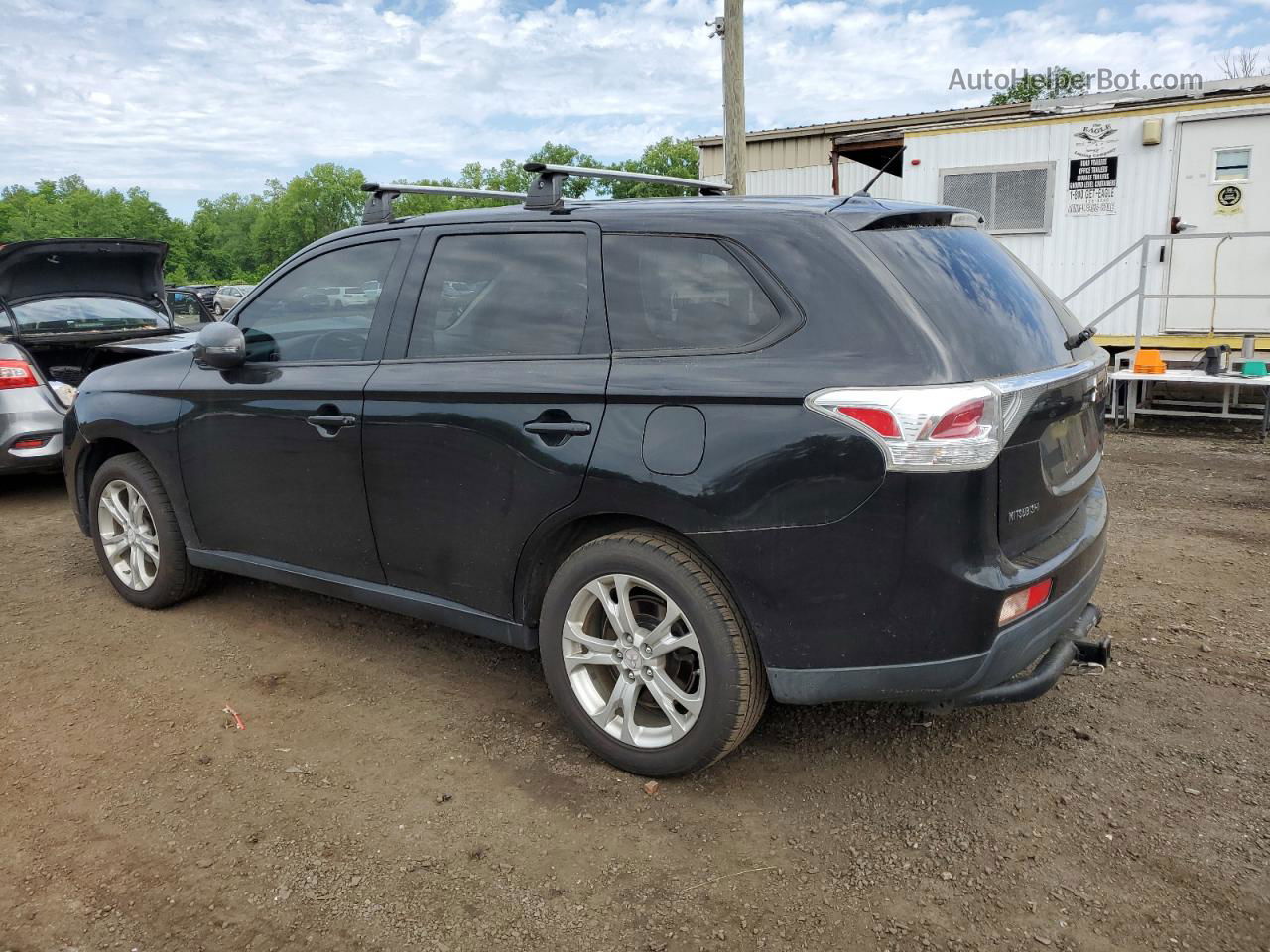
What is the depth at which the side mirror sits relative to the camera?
388cm

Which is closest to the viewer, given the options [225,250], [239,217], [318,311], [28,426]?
[318,311]

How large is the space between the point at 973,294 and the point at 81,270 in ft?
24.4

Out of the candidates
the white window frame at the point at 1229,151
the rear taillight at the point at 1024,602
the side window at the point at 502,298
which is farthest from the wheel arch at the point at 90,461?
the white window frame at the point at 1229,151

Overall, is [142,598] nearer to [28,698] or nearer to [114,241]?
[28,698]

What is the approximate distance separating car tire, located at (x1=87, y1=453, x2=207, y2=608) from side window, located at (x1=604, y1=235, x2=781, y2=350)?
2566mm

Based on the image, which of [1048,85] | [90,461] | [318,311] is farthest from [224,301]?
[1048,85]

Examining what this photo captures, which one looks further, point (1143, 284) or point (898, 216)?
point (1143, 284)

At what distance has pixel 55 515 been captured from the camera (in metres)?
6.67

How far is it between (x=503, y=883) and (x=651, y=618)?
857 millimetres

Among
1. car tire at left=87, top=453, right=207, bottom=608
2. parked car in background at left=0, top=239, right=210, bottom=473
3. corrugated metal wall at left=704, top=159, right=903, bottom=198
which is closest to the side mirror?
car tire at left=87, top=453, right=207, bottom=608

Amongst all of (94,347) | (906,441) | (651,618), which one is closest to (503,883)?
(651,618)

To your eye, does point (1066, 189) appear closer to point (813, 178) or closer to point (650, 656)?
point (813, 178)

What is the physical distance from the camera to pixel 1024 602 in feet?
8.65

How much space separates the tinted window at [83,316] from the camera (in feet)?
24.2
